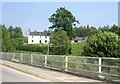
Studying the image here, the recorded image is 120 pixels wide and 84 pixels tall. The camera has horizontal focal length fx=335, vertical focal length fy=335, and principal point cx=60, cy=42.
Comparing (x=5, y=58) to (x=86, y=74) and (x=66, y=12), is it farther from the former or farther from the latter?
(x=66, y=12)

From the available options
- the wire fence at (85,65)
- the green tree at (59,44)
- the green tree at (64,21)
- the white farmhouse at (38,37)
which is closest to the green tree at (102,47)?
the wire fence at (85,65)

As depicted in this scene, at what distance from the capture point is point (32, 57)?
3031 centimetres

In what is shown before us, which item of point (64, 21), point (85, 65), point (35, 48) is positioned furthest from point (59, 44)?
point (85, 65)

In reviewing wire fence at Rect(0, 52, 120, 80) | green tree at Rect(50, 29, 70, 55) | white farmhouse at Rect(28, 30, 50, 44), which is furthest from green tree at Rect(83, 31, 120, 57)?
white farmhouse at Rect(28, 30, 50, 44)

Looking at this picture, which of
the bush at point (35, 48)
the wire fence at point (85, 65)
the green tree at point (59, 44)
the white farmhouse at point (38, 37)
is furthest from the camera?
the white farmhouse at point (38, 37)

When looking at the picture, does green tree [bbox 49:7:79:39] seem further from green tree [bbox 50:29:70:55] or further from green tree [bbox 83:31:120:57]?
green tree [bbox 83:31:120:57]

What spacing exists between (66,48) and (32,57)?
60.2 m

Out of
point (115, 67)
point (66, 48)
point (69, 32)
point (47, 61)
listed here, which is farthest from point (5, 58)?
point (69, 32)

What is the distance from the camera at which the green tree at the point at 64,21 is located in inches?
4921

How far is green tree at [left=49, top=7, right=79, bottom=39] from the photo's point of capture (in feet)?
410

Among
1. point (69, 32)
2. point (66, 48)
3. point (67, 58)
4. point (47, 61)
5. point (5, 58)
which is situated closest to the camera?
point (67, 58)

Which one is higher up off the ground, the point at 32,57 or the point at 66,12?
the point at 66,12

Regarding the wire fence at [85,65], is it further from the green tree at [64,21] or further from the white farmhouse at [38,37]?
the white farmhouse at [38,37]

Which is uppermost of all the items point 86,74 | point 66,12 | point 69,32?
point 66,12
